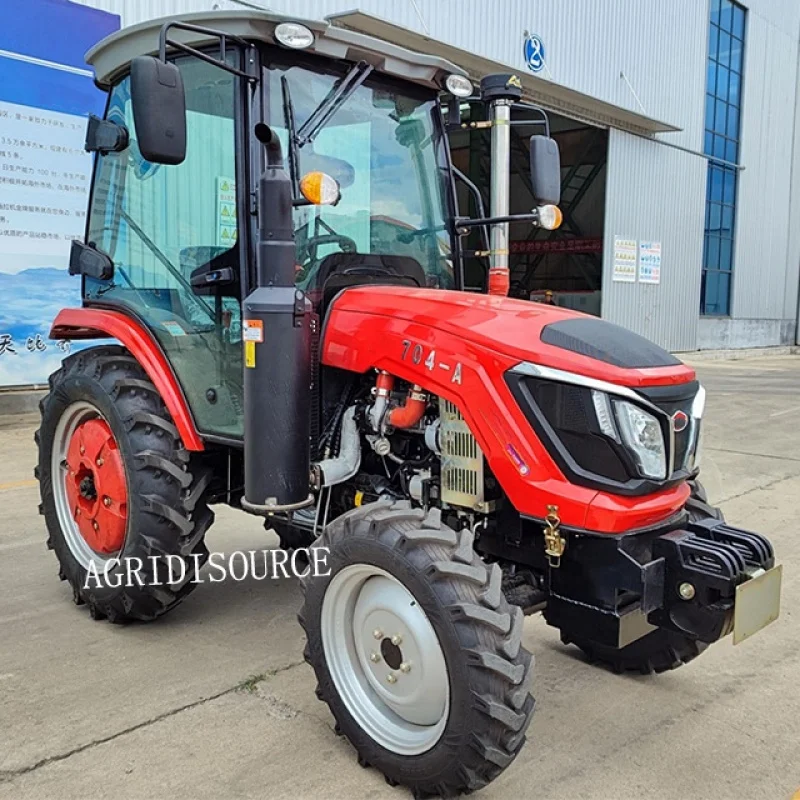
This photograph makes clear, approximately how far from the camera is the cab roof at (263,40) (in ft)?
9.71

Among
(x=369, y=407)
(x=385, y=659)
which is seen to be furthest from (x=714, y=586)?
(x=369, y=407)

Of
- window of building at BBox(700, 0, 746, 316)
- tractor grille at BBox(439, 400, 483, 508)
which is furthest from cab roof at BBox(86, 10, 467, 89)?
window of building at BBox(700, 0, 746, 316)

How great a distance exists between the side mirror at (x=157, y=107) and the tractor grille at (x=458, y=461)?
1223mm

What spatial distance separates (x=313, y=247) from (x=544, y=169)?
98cm

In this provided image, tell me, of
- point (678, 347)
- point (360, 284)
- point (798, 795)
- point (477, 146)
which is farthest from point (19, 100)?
point (678, 347)

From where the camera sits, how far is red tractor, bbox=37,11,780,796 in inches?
98.4

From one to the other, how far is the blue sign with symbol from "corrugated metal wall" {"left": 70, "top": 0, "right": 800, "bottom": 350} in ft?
0.47

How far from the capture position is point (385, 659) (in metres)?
2.62

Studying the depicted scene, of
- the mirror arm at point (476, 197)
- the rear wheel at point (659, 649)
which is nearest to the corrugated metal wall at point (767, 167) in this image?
the mirror arm at point (476, 197)

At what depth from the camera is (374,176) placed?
11.3ft

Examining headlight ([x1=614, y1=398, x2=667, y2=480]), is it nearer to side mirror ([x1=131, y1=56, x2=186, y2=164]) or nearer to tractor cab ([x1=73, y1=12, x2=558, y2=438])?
tractor cab ([x1=73, y1=12, x2=558, y2=438])

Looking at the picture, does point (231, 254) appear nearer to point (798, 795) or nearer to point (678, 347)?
point (798, 795)

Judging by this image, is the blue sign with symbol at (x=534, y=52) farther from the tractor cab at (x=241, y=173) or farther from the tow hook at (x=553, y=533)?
the tow hook at (x=553, y=533)

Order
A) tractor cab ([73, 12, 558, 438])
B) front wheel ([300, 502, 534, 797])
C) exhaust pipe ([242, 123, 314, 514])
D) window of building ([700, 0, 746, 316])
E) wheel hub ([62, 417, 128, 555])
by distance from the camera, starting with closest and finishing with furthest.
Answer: front wheel ([300, 502, 534, 797]), exhaust pipe ([242, 123, 314, 514]), tractor cab ([73, 12, 558, 438]), wheel hub ([62, 417, 128, 555]), window of building ([700, 0, 746, 316])
